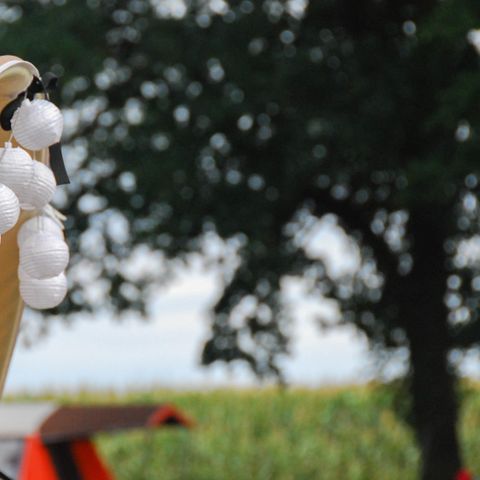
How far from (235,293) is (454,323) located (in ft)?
9.06

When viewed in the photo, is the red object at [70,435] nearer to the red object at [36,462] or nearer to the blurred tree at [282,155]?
the red object at [36,462]

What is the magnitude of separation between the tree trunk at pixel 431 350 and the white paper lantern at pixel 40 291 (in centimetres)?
954

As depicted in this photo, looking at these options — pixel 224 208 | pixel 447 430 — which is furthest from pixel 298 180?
pixel 447 430

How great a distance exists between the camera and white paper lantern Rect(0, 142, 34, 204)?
458cm

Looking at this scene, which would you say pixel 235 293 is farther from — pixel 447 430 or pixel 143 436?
pixel 143 436

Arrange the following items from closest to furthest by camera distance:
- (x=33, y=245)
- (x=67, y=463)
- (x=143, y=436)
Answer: (x=33, y=245)
(x=67, y=463)
(x=143, y=436)

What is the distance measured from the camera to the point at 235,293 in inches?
570

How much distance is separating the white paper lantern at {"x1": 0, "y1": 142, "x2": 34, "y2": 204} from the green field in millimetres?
13258

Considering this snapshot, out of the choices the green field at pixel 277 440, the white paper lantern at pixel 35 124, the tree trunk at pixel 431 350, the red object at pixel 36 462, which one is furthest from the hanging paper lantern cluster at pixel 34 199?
the green field at pixel 277 440

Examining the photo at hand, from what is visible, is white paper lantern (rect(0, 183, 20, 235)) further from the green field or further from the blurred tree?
the green field

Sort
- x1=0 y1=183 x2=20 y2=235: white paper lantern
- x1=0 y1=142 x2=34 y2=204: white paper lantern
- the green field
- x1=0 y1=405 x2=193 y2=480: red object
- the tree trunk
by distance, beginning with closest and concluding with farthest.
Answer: x1=0 y1=183 x2=20 y2=235: white paper lantern → x1=0 y1=142 x2=34 y2=204: white paper lantern → x1=0 y1=405 x2=193 y2=480: red object → the tree trunk → the green field

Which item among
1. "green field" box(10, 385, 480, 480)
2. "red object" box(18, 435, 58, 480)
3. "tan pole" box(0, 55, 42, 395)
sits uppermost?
"tan pole" box(0, 55, 42, 395)

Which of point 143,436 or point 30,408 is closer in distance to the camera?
point 30,408

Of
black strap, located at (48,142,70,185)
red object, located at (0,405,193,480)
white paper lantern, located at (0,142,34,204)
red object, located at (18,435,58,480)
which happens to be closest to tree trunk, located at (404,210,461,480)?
red object, located at (0,405,193,480)
